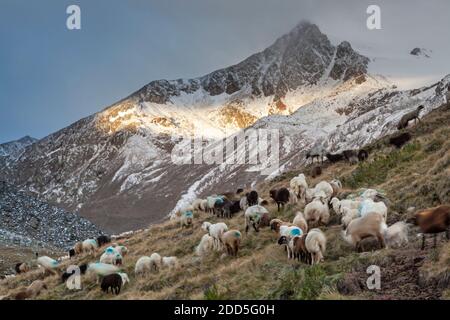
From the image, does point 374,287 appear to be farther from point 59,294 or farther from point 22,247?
point 22,247

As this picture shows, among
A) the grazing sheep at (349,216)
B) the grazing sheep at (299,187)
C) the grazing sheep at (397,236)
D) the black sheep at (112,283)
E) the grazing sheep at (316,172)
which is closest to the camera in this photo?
the grazing sheep at (397,236)

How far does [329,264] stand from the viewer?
12656mm

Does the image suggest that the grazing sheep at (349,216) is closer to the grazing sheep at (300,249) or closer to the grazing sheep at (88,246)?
the grazing sheep at (300,249)

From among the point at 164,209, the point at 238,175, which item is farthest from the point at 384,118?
the point at 164,209

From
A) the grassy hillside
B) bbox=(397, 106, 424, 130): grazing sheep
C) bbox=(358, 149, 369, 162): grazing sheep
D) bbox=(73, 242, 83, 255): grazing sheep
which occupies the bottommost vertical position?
bbox=(73, 242, 83, 255): grazing sheep

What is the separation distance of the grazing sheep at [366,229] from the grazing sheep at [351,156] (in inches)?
697

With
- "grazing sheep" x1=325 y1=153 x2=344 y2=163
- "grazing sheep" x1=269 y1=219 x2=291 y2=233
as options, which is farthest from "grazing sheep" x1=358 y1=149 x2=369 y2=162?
"grazing sheep" x1=269 y1=219 x2=291 y2=233

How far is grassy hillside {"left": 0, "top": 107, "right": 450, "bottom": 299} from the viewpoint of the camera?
10598mm

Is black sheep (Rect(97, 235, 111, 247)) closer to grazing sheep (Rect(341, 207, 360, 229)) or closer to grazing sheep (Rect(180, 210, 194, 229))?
grazing sheep (Rect(180, 210, 194, 229))

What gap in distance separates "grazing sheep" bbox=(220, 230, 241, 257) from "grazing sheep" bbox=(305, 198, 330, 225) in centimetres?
266

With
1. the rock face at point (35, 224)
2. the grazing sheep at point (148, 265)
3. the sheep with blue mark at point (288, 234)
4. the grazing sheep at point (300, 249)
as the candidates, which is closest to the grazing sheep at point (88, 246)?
the grazing sheep at point (148, 265)

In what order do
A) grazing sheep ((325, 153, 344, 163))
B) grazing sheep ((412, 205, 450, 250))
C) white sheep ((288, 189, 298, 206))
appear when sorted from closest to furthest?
grazing sheep ((412, 205, 450, 250)), white sheep ((288, 189, 298, 206)), grazing sheep ((325, 153, 344, 163))

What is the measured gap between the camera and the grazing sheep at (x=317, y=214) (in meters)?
17.7

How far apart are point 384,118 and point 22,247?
108m
